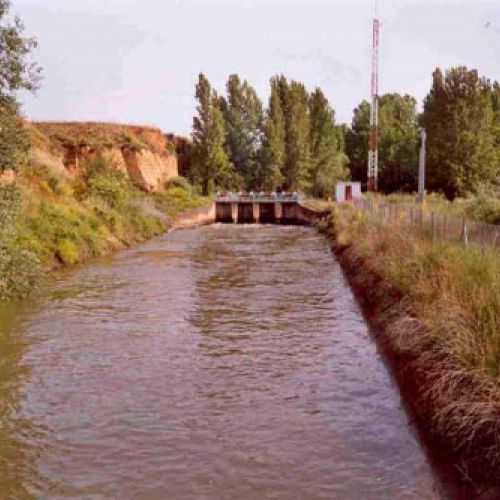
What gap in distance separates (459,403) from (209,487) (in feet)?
9.02

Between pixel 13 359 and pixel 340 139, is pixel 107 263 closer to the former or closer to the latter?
pixel 13 359

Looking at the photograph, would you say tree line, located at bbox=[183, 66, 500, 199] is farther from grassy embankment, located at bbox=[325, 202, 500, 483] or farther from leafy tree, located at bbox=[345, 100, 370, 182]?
grassy embankment, located at bbox=[325, 202, 500, 483]

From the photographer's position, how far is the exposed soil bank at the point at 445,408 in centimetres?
671

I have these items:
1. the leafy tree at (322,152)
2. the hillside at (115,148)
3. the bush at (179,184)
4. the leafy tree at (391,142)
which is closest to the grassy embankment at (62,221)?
the hillside at (115,148)

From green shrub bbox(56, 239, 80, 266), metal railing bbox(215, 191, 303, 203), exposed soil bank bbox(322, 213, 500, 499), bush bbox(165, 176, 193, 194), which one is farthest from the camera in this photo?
bush bbox(165, 176, 193, 194)

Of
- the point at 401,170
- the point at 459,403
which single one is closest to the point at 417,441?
the point at 459,403

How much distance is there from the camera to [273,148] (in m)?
72.9

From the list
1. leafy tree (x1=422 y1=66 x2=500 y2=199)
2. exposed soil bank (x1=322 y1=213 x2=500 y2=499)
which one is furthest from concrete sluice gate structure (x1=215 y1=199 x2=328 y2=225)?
exposed soil bank (x1=322 y1=213 x2=500 y2=499)

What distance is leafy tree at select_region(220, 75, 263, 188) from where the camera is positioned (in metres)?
77.5

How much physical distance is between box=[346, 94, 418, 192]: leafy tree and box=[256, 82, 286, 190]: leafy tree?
11.8 metres

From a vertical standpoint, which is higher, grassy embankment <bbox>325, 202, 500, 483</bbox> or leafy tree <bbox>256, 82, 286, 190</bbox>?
leafy tree <bbox>256, 82, 286, 190</bbox>

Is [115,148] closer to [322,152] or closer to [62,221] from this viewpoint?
[322,152]

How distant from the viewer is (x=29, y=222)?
25.1 metres

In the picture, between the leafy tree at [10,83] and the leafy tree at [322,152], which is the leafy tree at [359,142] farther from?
the leafy tree at [10,83]
